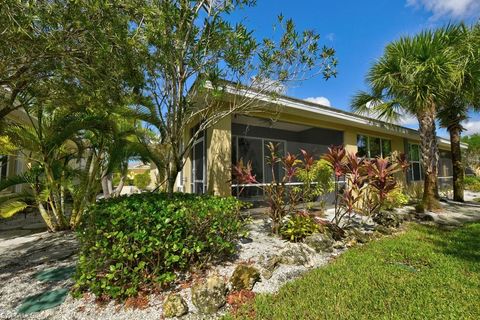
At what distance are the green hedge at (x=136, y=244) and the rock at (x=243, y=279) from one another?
0.61 m

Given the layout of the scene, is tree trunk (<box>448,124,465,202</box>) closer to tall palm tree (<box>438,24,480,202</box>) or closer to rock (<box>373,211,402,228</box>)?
tall palm tree (<box>438,24,480,202</box>)

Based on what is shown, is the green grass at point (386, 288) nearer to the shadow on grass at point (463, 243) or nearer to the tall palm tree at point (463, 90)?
the shadow on grass at point (463, 243)

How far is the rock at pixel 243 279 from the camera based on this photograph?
3.32 meters

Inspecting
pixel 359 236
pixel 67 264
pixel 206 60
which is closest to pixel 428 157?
pixel 359 236

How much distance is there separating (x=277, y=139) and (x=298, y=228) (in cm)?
747

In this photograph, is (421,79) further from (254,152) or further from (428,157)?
(254,152)

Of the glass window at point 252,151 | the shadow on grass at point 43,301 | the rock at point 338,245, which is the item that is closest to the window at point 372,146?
the glass window at point 252,151

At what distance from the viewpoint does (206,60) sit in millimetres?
4246

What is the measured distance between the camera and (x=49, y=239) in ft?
19.2

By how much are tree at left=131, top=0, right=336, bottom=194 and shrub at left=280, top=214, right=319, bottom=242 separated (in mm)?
2602

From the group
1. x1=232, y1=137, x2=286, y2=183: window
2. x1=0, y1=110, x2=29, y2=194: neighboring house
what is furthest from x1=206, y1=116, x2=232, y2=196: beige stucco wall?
x1=0, y1=110, x2=29, y2=194: neighboring house

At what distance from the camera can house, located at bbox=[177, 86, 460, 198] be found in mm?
6855

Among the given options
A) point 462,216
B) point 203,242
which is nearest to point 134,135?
point 203,242

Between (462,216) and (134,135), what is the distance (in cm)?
1084
